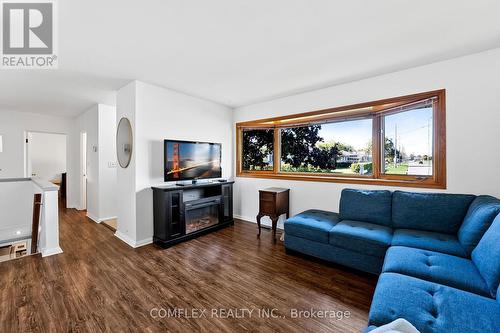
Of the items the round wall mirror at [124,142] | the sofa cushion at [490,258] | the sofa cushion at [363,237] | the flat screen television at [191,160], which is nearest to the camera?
the sofa cushion at [490,258]

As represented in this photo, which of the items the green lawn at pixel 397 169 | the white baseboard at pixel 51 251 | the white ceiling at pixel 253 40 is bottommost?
the white baseboard at pixel 51 251

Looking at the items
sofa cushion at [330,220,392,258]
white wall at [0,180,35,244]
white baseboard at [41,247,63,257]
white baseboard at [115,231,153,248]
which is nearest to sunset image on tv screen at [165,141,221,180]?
white baseboard at [115,231,153,248]

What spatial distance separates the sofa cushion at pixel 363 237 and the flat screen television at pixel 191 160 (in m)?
2.34

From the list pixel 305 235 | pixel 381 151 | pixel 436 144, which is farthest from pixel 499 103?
pixel 305 235

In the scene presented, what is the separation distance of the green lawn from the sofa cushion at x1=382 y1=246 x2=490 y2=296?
51.3 inches

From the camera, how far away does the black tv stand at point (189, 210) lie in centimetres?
302

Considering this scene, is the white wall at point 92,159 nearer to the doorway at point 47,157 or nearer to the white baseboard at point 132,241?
the white baseboard at point 132,241

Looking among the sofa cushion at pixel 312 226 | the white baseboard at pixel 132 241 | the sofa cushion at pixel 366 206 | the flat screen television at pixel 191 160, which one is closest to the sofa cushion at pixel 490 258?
the sofa cushion at pixel 366 206

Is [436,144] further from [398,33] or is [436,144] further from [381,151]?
[398,33]

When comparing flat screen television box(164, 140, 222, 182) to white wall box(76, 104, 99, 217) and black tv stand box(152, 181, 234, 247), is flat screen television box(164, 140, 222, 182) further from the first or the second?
white wall box(76, 104, 99, 217)

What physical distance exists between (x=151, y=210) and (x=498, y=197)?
14.1 feet

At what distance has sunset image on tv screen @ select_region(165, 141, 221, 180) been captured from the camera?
3.29 m

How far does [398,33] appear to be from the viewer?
191 cm

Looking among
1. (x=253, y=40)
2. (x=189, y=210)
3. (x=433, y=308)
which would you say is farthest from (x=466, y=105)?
(x=189, y=210)
